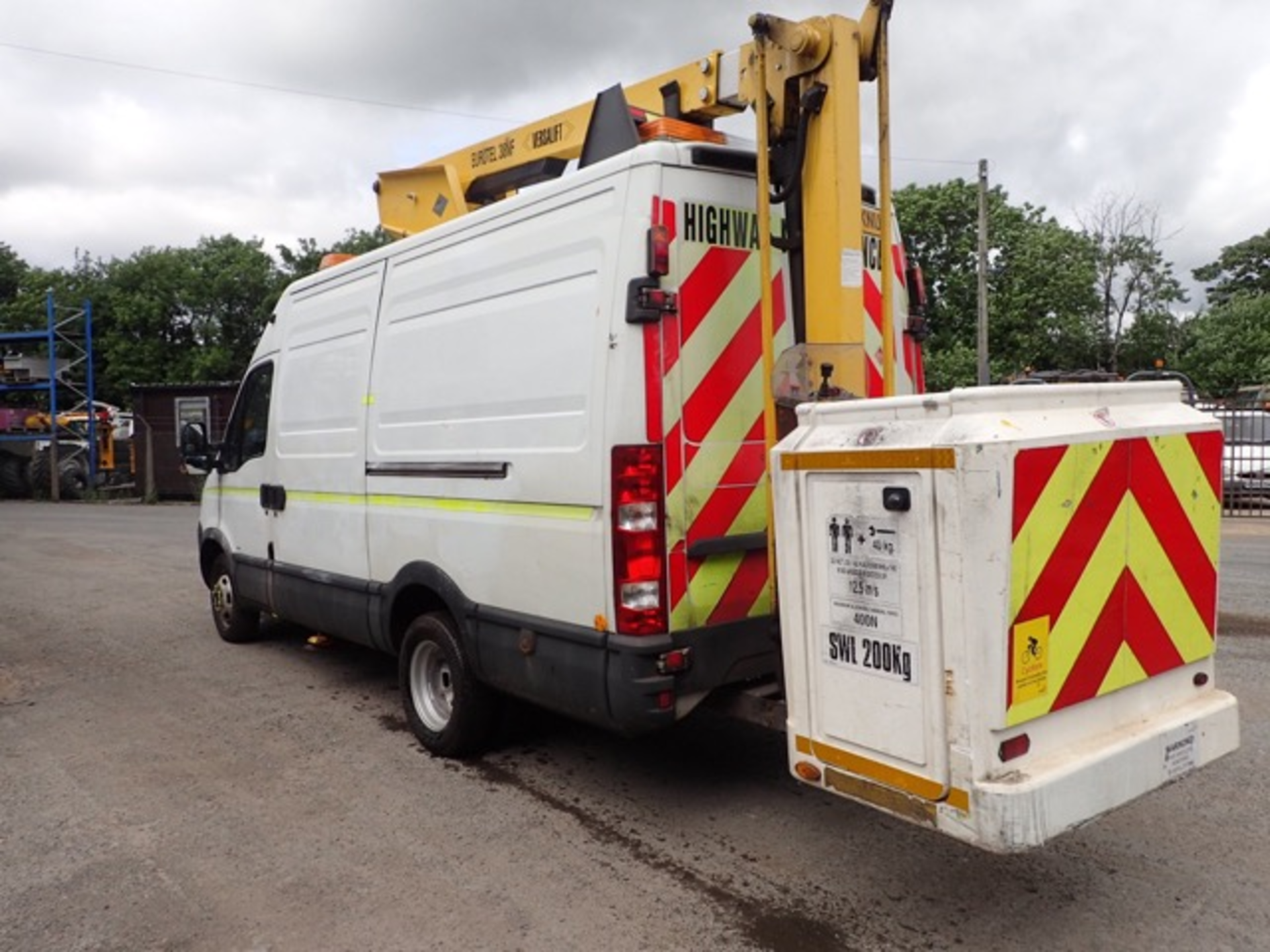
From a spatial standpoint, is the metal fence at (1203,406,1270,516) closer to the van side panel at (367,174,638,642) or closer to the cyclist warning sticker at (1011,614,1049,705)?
the van side panel at (367,174,638,642)

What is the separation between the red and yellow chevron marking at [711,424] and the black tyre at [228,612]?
15.9ft

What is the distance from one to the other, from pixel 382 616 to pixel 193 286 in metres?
42.9

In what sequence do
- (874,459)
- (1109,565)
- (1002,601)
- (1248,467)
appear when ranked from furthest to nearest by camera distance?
(1248,467), (1109,565), (874,459), (1002,601)

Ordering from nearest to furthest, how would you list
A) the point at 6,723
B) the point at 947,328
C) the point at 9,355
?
the point at 6,723 → the point at 9,355 → the point at 947,328

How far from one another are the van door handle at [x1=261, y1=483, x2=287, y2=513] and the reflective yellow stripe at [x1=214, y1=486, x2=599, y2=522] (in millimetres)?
78

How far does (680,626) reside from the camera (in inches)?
148

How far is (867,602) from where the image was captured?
299cm

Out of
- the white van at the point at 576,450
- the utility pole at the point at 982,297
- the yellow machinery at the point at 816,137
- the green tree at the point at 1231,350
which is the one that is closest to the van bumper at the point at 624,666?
the white van at the point at 576,450

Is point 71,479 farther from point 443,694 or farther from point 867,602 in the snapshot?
point 867,602

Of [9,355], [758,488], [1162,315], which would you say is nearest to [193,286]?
[9,355]

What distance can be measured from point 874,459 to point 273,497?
15.6ft

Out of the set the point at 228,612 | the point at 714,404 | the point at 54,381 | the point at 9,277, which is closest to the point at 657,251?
the point at 714,404

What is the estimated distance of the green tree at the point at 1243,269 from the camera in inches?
1806

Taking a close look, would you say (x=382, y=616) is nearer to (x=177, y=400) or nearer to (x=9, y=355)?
(x=177, y=400)
